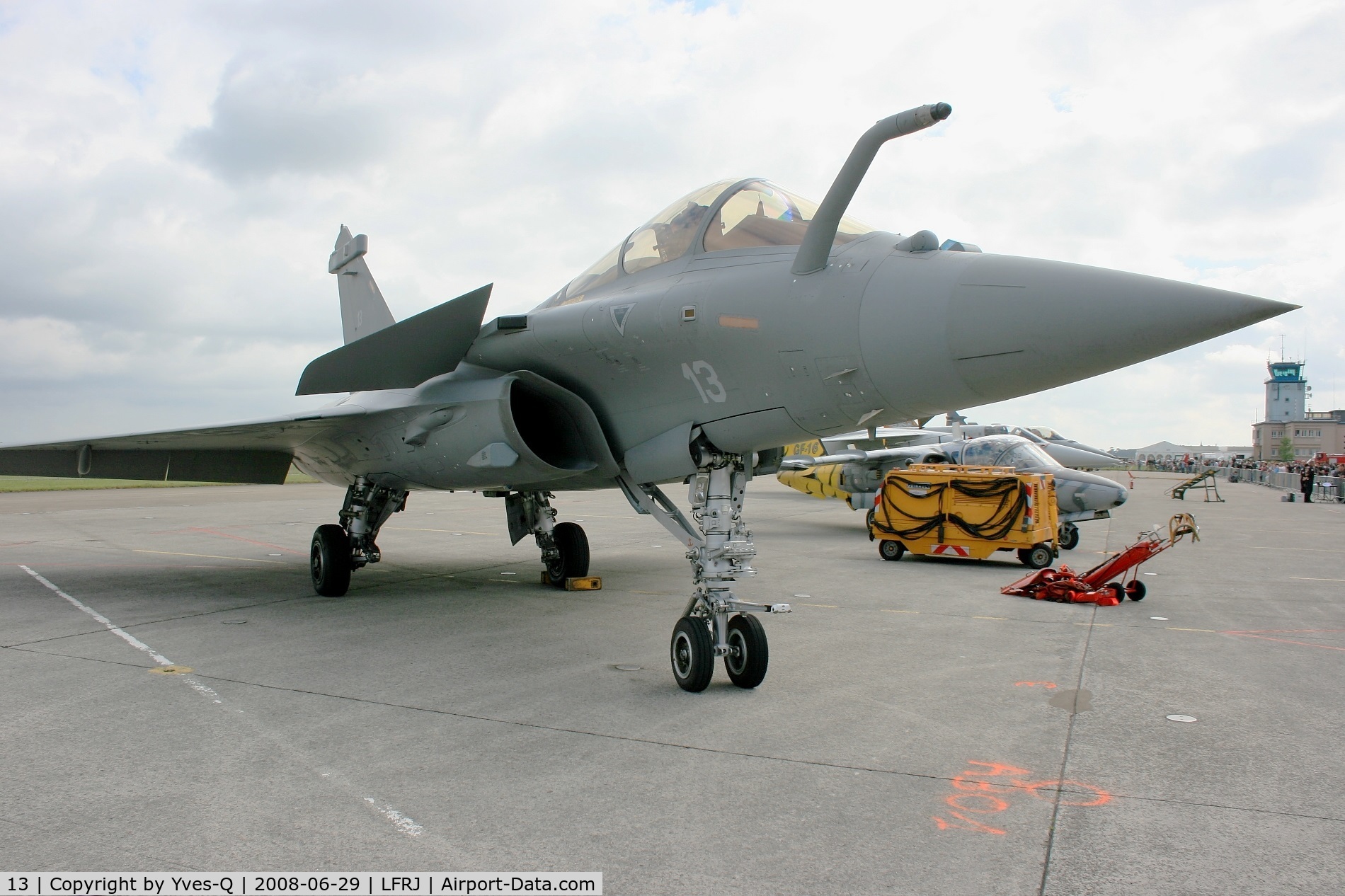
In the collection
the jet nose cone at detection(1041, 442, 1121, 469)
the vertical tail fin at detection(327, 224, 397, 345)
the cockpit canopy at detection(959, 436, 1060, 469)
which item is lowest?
the cockpit canopy at detection(959, 436, 1060, 469)

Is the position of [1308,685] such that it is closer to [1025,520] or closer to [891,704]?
[891,704]

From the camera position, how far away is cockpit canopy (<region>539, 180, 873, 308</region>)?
4.80 m

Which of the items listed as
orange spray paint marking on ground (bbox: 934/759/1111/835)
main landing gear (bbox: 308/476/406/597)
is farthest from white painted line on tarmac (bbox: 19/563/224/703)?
orange spray paint marking on ground (bbox: 934/759/1111/835)

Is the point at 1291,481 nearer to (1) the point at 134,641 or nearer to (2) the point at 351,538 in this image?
(2) the point at 351,538

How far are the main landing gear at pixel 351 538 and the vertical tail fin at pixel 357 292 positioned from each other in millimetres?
2677

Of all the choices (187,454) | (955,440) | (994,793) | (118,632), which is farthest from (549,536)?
(955,440)

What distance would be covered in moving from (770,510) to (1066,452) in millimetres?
7862

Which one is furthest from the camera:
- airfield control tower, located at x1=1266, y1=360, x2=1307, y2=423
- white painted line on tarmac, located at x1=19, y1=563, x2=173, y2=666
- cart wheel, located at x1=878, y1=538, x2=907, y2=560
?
airfield control tower, located at x1=1266, y1=360, x2=1307, y2=423

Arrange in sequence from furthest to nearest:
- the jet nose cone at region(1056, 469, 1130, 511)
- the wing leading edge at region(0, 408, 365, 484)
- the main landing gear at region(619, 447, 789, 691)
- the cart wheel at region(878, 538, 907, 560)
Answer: the jet nose cone at region(1056, 469, 1130, 511) < the cart wheel at region(878, 538, 907, 560) < the wing leading edge at region(0, 408, 365, 484) < the main landing gear at region(619, 447, 789, 691)

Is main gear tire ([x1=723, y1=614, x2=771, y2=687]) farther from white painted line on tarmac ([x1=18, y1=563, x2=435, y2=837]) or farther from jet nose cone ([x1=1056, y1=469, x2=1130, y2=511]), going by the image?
jet nose cone ([x1=1056, y1=469, x2=1130, y2=511])

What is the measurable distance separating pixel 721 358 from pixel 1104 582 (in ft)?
19.3

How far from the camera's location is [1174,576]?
1038 centimetres

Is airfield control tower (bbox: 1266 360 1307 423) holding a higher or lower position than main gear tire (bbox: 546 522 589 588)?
higher

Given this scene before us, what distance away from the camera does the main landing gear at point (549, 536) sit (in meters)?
9.31
